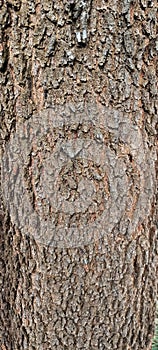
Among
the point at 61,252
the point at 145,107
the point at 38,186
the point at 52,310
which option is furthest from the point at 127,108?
the point at 52,310

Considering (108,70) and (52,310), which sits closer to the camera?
(108,70)

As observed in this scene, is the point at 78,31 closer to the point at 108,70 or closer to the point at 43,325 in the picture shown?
the point at 108,70

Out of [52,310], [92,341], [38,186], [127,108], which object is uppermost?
[127,108]

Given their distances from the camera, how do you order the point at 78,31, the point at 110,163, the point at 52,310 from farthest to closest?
the point at 52,310, the point at 110,163, the point at 78,31

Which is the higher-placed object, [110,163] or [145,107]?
[145,107]

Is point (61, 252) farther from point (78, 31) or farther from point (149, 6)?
point (149, 6)

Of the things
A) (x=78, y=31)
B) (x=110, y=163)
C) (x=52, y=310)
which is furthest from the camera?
(x=52, y=310)

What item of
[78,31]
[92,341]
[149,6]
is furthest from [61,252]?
[149,6]
